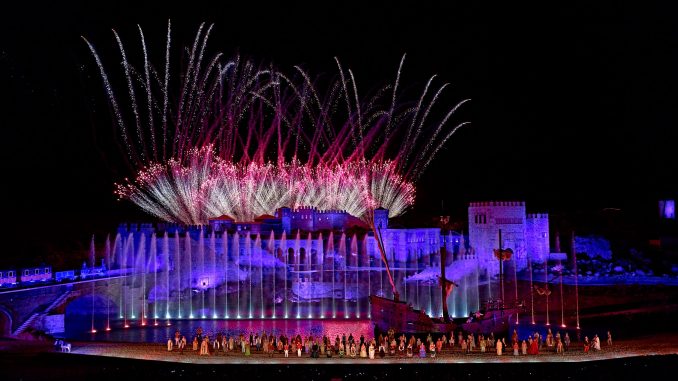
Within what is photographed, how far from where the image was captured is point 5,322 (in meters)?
31.8

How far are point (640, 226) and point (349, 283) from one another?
3628 centimetres

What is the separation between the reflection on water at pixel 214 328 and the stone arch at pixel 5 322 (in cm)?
311

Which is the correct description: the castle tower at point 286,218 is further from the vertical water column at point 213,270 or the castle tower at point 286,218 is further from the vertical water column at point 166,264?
the vertical water column at point 166,264

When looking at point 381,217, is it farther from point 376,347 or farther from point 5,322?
point 5,322

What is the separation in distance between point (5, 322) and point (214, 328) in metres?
10.8

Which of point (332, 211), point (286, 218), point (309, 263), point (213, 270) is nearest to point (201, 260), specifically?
point (213, 270)

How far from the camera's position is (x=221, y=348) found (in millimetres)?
28516

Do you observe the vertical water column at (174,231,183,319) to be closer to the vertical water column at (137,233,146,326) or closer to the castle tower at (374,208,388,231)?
the vertical water column at (137,233,146,326)

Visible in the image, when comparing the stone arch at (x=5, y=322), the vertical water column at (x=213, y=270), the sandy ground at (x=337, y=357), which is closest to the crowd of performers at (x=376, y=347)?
the sandy ground at (x=337, y=357)

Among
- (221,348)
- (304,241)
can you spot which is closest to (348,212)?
(304,241)

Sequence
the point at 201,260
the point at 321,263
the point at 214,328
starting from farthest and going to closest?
the point at 321,263 < the point at 201,260 < the point at 214,328

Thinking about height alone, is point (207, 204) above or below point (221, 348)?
above

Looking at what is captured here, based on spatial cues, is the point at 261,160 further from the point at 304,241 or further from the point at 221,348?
the point at 221,348

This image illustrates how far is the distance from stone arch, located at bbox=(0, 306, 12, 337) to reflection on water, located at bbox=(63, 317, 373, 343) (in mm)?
3108
